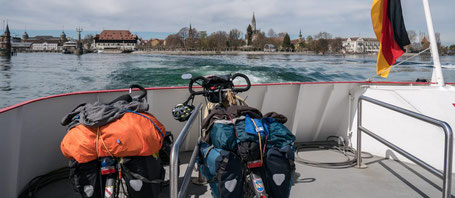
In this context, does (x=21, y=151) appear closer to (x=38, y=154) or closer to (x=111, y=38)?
(x=38, y=154)

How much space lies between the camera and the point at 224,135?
5.54ft

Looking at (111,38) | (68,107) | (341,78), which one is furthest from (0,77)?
(111,38)

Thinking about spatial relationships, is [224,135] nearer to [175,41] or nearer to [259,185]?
[259,185]

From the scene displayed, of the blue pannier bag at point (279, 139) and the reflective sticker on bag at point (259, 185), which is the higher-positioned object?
the blue pannier bag at point (279, 139)

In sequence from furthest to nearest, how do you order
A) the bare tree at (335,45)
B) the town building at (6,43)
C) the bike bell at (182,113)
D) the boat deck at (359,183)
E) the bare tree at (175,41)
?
the bare tree at (175,41)
the bare tree at (335,45)
the town building at (6,43)
the boat deck at (359,183)
the bike bell at (182,113)

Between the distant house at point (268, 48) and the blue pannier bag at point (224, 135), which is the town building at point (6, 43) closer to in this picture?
the distant house at point (268, 48)

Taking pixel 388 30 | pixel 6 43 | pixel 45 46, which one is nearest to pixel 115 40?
pixel 45 46

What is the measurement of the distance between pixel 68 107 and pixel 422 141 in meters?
3.51

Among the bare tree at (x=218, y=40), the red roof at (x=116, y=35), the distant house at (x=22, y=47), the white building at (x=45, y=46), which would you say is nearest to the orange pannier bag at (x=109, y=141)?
the bare tree at (x=218, y=40)

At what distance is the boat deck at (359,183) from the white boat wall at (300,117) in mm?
228

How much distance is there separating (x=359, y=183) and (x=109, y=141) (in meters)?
2.23

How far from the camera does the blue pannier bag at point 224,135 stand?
66.2 inches

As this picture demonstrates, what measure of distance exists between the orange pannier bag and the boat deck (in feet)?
3.06

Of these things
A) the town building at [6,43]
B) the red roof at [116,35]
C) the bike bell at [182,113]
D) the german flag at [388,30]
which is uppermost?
the red roof at [116,35]
